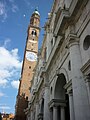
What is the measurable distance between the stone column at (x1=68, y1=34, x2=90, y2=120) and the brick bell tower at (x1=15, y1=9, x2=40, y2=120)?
1033 inches

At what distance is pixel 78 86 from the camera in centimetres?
777

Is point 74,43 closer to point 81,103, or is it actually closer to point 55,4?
point 81,103

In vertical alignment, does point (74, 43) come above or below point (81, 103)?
above

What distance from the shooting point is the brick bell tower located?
1349 inches

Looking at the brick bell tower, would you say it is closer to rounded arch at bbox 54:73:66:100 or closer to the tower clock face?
the tower clock face

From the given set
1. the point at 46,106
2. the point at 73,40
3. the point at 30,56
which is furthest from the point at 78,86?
the point at 30,56

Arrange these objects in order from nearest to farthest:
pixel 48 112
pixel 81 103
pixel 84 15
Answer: pixel 81 103 < pixel 84 15 < pixel 48 112

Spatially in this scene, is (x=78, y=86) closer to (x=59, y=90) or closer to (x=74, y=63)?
(x=74, y=63)

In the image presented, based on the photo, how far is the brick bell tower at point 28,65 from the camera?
3426 centimetres

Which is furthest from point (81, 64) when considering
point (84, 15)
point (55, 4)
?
point (55, 4)

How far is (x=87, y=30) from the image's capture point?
821cm

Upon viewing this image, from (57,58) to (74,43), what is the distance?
12.6ft

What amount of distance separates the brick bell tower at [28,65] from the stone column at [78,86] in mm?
26226

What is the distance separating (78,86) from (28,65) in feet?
110
